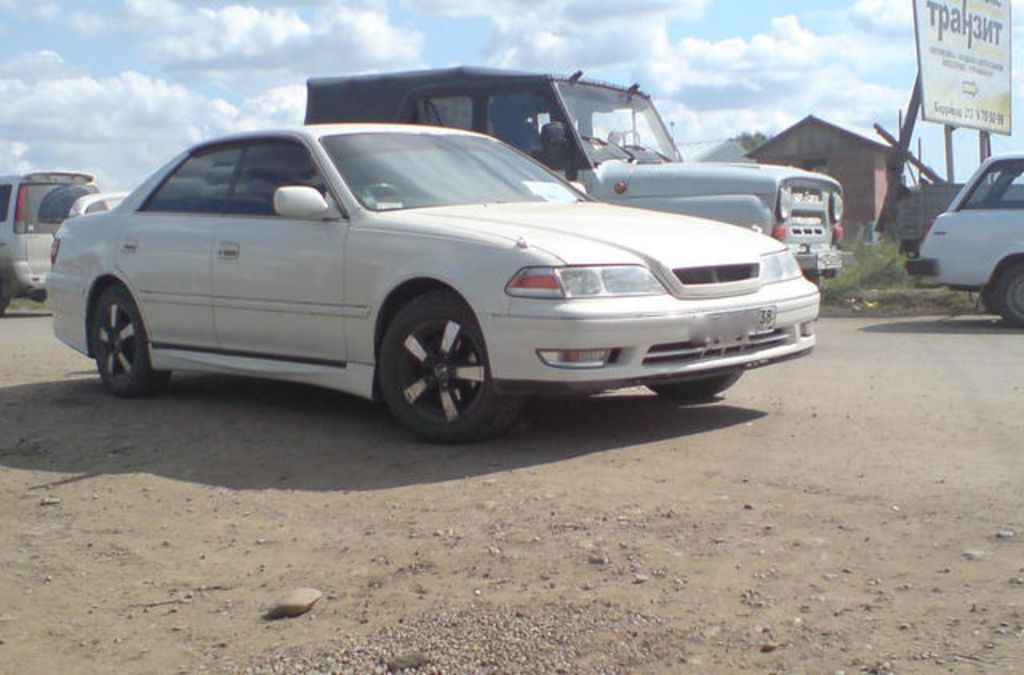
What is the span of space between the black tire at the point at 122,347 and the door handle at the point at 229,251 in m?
0.94

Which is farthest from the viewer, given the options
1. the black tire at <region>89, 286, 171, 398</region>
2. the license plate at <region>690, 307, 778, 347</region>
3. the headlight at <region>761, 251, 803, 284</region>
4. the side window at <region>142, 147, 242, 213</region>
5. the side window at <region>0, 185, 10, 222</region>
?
the side window at <region>0, 185, 10, 222</region>

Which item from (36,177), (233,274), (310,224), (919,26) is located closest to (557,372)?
(310,224)

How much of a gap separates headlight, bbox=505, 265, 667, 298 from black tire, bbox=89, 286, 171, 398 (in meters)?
2.96

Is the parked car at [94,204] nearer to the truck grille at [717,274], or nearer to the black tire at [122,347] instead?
the black tire at [122,347]

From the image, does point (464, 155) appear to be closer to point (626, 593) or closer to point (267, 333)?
point (267, 333)

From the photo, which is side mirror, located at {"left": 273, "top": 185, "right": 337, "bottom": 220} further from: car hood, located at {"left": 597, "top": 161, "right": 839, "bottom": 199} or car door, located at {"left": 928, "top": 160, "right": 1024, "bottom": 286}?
car door, located at {"left": 928, "top": 160, "right": 1024, "bottom": 286}

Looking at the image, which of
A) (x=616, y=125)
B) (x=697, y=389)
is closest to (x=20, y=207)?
(x=616, y=125)

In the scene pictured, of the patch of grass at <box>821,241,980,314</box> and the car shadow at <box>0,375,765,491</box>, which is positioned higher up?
the patch of grass at <box>821,241,980,314</box>

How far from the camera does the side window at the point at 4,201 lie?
1839 cm

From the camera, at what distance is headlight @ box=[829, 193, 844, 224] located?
13.6 m

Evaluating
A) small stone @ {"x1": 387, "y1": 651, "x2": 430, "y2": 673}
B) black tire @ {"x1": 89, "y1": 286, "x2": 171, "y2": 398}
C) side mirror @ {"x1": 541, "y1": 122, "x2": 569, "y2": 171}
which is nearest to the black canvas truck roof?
side mirror @ {"x1": 541, "y1": 122, "x2": 569, "y2": 171}

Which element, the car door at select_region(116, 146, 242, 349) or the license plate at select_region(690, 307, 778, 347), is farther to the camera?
the car door at select_region(116, 146, 242, 349)

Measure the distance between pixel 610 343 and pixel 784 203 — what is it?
6971mm

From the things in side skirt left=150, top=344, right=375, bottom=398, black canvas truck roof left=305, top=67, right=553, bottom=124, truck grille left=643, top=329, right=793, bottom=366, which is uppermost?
black canvas truck roof left=305, top=67, right=553, bottom=124
